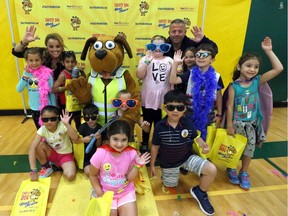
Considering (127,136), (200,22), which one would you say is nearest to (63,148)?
(127,136)

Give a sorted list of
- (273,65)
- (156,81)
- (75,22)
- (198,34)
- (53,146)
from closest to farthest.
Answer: (273,65), (53,146), (156,81), (198,34), (75,22)

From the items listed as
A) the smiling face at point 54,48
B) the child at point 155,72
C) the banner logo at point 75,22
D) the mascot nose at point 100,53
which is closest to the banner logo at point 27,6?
the banner logo at point 75,22

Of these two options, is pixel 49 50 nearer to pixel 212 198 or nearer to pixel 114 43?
pixel 114 43

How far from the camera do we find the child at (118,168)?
1893 millimetres

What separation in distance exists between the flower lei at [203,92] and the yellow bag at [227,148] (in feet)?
0.79

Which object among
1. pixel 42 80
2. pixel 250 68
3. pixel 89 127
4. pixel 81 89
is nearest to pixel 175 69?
pixel 250 68

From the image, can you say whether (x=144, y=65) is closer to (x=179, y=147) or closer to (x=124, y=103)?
(x=124, y=103)

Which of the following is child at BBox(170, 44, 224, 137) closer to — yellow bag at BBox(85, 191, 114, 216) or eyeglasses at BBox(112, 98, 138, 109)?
eyeglasses at BBox(112, 98, 138, 109)

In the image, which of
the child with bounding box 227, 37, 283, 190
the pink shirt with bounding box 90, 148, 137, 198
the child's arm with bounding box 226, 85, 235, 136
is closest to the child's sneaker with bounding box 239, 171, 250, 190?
the child with bounding box 227, 37, 283, 190

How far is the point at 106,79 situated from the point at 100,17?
4.99 feet

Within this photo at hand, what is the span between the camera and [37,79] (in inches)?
100

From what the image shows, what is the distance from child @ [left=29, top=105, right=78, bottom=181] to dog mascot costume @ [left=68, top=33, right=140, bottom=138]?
0.32 m

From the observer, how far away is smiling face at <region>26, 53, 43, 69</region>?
249cm

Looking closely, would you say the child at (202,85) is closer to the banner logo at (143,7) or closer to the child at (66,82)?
the child at (66,82)
